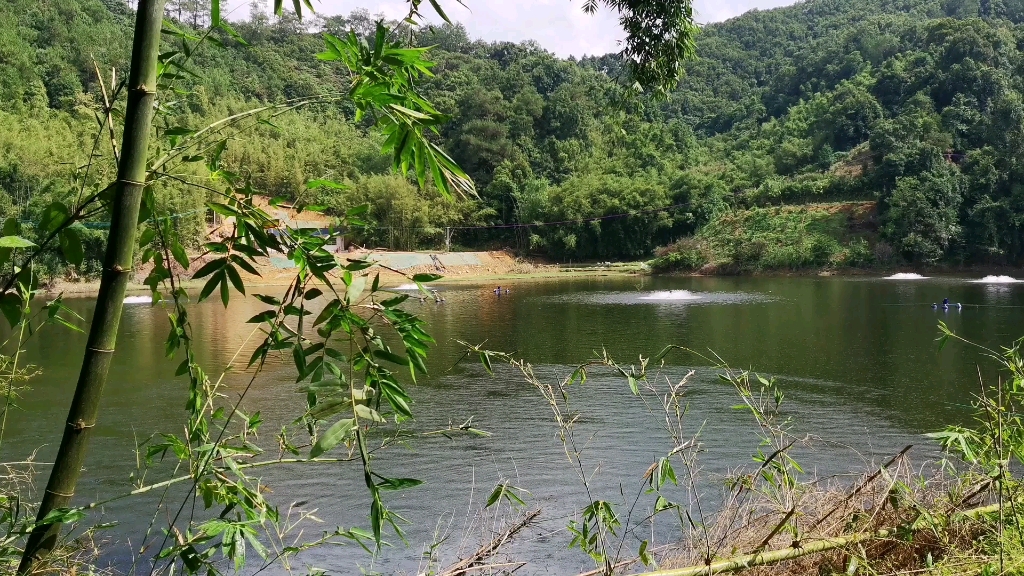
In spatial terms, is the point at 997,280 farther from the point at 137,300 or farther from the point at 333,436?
the point at 333,436

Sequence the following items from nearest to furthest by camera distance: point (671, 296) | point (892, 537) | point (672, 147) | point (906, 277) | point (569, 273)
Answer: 1. point (892, 537)
2. point (671, 296)
3. point (906, 277)
4. point (569, 273)
5. point (672, 147)

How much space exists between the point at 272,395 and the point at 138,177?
12.2 m

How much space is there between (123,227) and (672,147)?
59272 mm

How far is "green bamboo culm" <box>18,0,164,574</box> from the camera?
1.08m

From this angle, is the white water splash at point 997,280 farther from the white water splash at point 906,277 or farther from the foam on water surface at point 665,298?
the foam on water surface at point 665,298

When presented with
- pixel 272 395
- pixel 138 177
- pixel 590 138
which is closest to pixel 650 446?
pixel 272 395

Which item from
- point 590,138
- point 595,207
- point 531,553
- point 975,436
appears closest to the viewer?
point 975,436

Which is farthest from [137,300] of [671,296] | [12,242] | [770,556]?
[12,242]

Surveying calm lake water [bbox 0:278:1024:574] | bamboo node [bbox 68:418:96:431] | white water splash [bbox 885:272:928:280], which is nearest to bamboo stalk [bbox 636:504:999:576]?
calm lake water [bbox 0:278:1024:574]

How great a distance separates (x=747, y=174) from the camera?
50.9 m

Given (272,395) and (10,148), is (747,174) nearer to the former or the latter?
(10,148)

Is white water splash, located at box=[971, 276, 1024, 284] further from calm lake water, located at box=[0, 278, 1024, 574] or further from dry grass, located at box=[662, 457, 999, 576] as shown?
dry grass, located at box=[662, 457, 999, 576]

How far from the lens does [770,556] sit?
223 cm

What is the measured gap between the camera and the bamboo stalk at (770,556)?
210 cm
